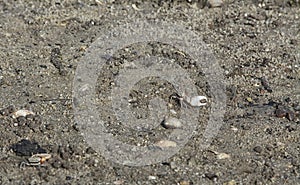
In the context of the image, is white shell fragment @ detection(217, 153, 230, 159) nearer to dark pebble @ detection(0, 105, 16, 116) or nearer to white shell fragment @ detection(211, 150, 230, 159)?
white shell fragment @ detection(211, 150, 230, 159)

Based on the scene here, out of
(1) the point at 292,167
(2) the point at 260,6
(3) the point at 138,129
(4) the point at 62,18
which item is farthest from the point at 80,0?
(1) the point at 292,167

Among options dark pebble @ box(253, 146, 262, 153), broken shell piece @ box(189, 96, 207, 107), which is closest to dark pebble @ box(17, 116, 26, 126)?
broken shell piece @ box(189, 96, 207, 107)

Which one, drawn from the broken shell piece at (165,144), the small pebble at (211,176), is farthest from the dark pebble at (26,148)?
the small pebble at (211,176)

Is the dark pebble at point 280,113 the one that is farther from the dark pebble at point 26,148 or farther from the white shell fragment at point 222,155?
the dark pebble at point 26,148

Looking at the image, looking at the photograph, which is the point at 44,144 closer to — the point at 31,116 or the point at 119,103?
the point at 31,116

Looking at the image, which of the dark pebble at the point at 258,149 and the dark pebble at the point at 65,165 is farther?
→ the dark pebble at the point at 258,149

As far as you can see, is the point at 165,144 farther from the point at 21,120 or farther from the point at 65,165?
the point at 21,120
